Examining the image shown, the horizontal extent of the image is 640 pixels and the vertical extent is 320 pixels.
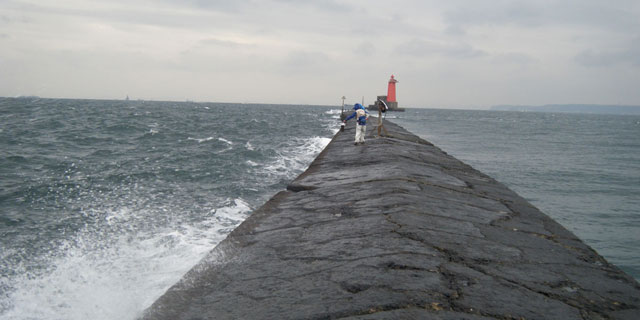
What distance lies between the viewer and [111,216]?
6902mm

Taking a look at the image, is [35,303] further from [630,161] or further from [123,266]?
[630,161]

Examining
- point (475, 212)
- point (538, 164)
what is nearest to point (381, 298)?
point (475, 212)

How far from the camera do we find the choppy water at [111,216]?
13.5 ft

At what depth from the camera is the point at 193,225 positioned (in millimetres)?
6434

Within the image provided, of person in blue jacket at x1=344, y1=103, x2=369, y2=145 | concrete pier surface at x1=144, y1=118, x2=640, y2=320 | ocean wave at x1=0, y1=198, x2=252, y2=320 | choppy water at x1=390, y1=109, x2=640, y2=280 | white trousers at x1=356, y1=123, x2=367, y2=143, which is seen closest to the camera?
concrete pier surface at x1=144, y1=118, x2=640, y2=320

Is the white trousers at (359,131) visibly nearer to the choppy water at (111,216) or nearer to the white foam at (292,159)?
the white foam at (292,159)

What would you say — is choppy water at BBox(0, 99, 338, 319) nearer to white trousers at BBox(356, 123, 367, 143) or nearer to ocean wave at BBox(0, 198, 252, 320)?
ocean wave at BBox(0, 198, 252, 320)

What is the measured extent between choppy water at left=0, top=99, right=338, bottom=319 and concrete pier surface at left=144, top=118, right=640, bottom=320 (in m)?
1.10

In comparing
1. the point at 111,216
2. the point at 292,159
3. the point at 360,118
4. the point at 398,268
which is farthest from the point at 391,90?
the point at 398,268

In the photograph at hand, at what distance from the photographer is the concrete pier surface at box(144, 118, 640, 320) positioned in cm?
250

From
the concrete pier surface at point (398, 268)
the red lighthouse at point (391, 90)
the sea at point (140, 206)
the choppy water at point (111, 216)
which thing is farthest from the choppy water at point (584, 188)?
the red lighthouse at point (391, 90)

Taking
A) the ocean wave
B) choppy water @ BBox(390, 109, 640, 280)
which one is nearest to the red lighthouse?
choppy water @ BBox(390, 109, 640, 280)

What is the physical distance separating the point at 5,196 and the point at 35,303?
526cm

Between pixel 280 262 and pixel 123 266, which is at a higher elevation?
pixel 280 262
